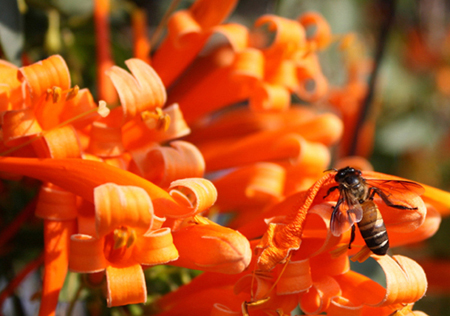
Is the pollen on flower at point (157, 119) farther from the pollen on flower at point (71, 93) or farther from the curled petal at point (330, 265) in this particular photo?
the curled petal at point (330, 265)

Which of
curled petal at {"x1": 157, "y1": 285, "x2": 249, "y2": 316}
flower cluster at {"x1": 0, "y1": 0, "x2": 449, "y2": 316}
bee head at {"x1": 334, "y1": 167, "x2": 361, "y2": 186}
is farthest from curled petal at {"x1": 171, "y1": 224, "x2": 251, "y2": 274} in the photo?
bee head at {"x1": 334, "y1": 167, "x2": 361, "y2": 186}

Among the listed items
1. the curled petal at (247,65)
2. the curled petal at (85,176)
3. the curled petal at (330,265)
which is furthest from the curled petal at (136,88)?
the curled petal at (330,265)

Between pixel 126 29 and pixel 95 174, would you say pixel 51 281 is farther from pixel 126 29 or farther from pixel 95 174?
pixel 126 29

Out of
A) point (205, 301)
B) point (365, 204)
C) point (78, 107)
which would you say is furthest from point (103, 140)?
point (365, 204)

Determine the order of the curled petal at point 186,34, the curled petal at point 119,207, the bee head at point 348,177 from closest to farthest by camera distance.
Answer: the curled petal at point 119,207, the bee head at point 348,177, the curled petal at point 186,34

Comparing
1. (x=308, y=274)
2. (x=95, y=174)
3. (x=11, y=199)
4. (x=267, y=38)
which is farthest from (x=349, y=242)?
(x=267, y=38)

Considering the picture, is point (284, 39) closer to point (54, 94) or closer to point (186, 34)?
point (186, 34)

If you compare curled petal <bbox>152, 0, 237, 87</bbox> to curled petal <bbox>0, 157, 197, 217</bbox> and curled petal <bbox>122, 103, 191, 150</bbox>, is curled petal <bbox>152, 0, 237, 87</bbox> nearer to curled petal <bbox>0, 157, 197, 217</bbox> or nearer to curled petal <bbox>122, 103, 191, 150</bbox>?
curled petal <bbox>122, 103, 191, 150</bbox>
